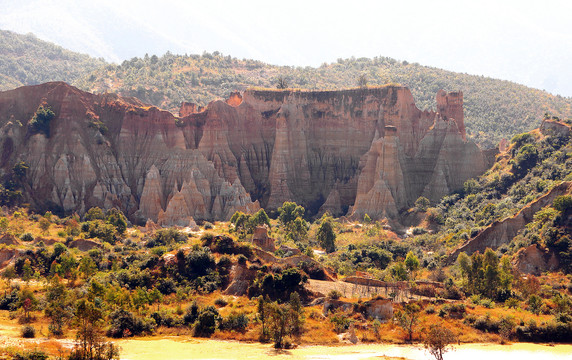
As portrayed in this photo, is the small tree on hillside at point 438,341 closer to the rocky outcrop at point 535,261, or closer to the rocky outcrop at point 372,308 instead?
the rocky outcrop at point 372,308

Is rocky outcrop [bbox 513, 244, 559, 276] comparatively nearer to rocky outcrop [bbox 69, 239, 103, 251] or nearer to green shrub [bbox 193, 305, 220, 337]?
green shrub [bbox 193, 305, 220, 337]

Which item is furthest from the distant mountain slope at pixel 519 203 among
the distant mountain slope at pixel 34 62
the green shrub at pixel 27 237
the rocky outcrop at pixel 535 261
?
the distant mountain slope at pixel 34 62

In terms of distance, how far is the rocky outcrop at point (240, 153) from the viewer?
260 feet

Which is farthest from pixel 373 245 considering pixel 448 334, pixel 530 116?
pixel 530 116

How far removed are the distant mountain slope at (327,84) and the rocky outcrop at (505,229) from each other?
5146cm

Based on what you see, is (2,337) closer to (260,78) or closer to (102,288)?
(102,288)

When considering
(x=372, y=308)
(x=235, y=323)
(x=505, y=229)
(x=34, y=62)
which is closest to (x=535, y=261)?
(x=505, y=229)

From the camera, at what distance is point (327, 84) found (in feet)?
451

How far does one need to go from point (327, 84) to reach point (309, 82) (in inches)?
136

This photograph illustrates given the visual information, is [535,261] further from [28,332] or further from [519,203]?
[28,332]

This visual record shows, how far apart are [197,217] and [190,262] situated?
28.6 metres

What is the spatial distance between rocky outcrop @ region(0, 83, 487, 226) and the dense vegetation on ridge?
19.1m

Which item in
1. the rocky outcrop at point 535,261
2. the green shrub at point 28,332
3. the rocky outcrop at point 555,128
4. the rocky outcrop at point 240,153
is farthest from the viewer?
the rocky outcrop at point 240,153

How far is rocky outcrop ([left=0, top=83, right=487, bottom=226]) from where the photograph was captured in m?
79.1
